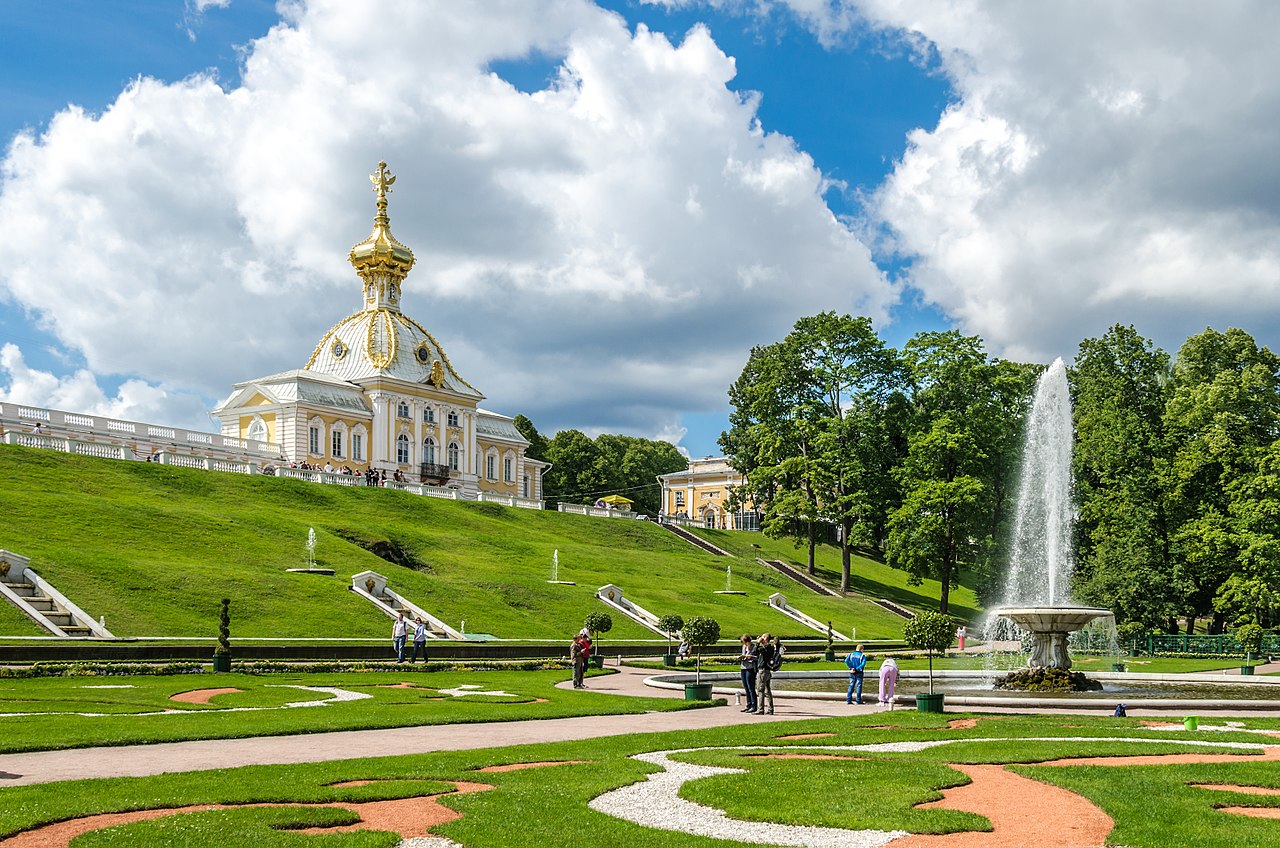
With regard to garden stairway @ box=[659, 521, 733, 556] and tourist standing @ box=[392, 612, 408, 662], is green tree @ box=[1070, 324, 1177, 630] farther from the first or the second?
tourist standing @ box=[392, 612, 408, 662]

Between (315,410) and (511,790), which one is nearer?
(511,790)

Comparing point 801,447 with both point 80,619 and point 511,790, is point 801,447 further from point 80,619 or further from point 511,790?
point 511,790

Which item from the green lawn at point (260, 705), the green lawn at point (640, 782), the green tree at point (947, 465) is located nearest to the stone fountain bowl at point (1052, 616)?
the green lawn at point (260, 705)

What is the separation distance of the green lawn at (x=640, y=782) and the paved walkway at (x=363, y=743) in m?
1.18

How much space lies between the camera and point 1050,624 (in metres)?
28.5

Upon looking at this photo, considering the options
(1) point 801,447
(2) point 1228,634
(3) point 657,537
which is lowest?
(2) point 1228,634

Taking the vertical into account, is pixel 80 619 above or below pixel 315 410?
below

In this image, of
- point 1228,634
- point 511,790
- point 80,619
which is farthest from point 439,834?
point 1228,634

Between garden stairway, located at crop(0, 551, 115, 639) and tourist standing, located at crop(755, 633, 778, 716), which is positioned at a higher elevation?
garden stairway, located at crop(0, 551, 115, 639)

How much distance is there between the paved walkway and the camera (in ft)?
47.3

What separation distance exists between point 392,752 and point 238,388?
75.3m

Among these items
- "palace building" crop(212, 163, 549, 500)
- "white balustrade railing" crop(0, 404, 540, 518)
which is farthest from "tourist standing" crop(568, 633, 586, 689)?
"palace building" crop(212, 163, 549, 500)

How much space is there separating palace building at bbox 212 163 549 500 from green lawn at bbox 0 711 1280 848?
59.8 meters

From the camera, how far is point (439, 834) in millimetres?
10422
